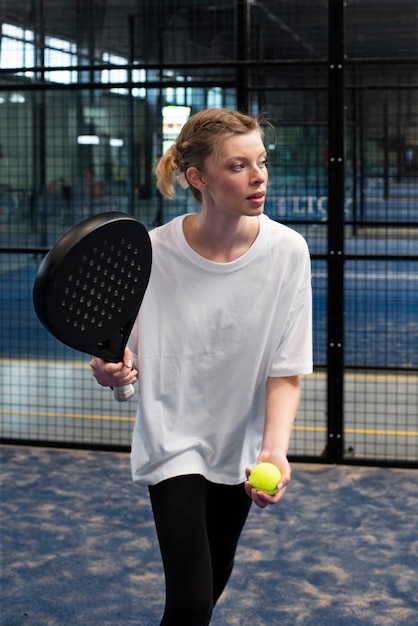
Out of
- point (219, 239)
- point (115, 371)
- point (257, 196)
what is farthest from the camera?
point (219, 239)

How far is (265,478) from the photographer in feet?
7.86

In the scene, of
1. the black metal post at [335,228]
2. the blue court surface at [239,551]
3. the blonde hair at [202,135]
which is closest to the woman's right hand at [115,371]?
the blonde hair at [202,135]

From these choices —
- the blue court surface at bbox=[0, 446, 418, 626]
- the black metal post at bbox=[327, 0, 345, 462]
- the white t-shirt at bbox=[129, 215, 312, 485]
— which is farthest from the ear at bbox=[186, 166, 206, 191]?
the black metal post at bbox=[327, 0, 345, 462]

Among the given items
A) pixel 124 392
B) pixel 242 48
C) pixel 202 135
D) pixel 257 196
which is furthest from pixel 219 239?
pixel 242 48

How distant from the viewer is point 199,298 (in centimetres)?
262

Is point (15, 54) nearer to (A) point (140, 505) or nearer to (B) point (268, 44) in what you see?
(B) point (268, 44)

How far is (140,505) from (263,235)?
2813 mm

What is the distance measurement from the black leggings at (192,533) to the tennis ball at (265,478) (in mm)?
252

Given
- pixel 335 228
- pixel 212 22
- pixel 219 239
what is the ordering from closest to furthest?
pixel 219 239, pixel 335 228, pixel 212 22

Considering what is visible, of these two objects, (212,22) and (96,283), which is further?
(212,22)

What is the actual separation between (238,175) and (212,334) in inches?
16.7

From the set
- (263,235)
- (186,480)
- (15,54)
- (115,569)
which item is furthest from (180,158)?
(15,54)

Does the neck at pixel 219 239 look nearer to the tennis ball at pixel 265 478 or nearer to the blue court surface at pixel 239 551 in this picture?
the tennis ball at pixel 265 478

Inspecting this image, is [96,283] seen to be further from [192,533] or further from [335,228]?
[335,228]
